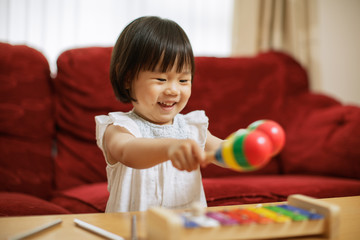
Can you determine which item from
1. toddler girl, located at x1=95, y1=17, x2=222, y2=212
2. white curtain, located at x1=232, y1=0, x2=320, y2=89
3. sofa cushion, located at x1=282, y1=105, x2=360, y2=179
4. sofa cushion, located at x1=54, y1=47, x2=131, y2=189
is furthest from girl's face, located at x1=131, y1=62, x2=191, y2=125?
white curtain, located at x1=232, y1=0, x2=320, y2=89

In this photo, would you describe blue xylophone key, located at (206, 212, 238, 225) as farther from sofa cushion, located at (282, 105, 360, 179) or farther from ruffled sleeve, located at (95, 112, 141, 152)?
sofa cushion, located at (282, 105, 360, 179)

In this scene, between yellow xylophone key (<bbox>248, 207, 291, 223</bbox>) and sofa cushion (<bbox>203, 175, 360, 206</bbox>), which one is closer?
yellow xylophone key (<bbox>248, 207, 291, 223</bbox>)

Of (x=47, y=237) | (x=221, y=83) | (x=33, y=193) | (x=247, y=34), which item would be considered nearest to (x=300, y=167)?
(x=221, y=83)

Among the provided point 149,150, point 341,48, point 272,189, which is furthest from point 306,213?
point 341,48

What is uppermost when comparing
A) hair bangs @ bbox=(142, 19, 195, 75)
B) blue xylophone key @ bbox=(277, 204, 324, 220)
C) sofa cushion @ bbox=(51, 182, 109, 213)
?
hair bangs @ bbox=(142, 19, 195, 75)

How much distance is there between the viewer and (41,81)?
1.66 metres

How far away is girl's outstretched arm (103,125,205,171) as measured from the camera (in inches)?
24.5

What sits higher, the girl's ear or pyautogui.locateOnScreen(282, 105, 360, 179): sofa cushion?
the girl's ear

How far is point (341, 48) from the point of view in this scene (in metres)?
2.60

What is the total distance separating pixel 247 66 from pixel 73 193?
1074 millimetres

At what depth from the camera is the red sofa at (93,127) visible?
147cm

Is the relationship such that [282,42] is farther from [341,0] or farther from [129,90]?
[129,90]

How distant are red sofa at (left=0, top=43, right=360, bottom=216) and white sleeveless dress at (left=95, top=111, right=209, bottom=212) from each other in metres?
0.23

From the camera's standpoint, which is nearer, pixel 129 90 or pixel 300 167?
pixel 129 90
